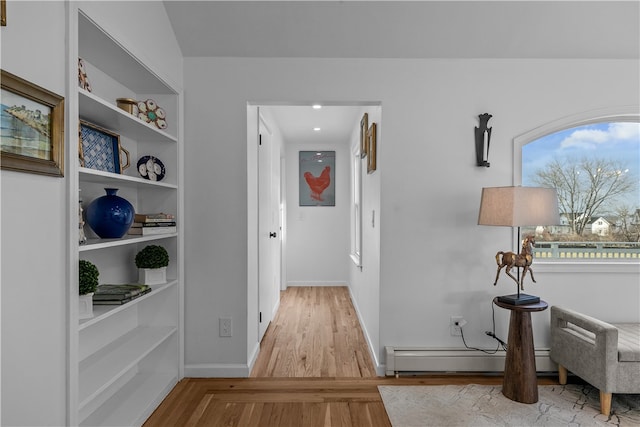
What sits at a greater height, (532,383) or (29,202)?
(29,202)

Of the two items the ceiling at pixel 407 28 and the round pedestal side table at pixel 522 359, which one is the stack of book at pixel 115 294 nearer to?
the ceiling at pixel 407 28

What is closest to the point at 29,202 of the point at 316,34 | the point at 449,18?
the point at 316,34

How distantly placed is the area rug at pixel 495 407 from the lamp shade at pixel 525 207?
1.12 meters

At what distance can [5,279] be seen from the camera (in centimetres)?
118

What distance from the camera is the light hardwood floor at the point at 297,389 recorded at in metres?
2.10

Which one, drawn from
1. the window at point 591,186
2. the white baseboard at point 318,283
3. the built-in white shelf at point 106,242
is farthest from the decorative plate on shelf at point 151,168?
the white baseboard at point 318,283

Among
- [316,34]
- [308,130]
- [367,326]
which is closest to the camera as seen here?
[316,34]

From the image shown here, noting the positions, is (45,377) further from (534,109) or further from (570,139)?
(570,139)

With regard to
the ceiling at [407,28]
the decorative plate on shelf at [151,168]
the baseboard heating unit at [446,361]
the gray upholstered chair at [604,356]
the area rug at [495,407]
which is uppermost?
the ceiling at [407,28]

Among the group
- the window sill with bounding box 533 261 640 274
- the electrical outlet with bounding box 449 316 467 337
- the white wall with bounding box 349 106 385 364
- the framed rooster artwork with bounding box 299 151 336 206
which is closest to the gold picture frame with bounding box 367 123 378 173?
the white wall with bounding box 349 106 385 364

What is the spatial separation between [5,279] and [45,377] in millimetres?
425

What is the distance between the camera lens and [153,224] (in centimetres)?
224

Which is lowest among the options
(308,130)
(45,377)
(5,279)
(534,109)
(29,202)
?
(45,377)

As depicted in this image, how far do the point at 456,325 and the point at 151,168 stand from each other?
7.84ft
